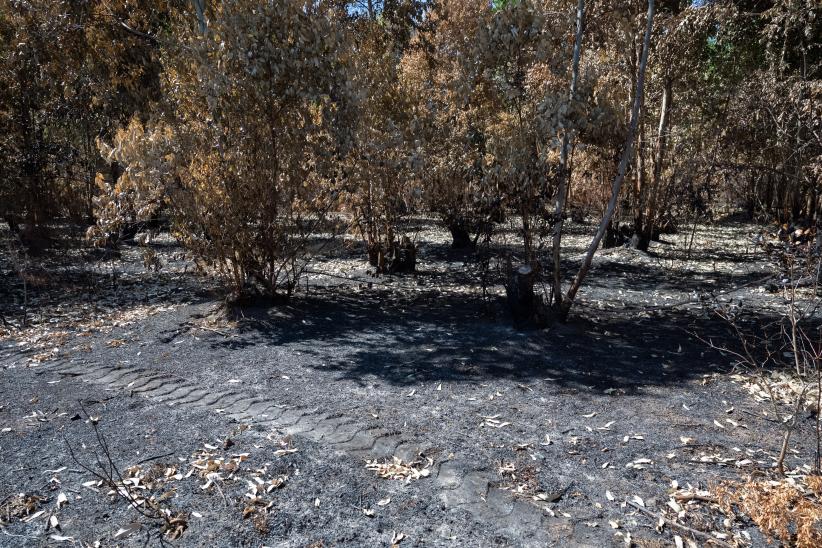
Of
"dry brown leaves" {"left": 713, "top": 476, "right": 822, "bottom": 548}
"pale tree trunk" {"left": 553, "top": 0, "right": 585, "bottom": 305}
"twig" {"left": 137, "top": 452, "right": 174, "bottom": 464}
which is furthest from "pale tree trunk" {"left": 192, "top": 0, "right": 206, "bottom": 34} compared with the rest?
"dry brown leaves" {"left": 713, "top": 476, "right": 822, "bottom": 548}

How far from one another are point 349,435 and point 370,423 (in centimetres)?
21

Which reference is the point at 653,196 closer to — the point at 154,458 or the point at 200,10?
the point at 200,10

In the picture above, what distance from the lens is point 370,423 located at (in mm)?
3623

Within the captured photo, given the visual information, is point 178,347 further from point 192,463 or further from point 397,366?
point 192,463

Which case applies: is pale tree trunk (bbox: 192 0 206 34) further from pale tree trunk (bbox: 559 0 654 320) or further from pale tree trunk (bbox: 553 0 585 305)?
pale tree trunk (bbox: 559 0 654 320)

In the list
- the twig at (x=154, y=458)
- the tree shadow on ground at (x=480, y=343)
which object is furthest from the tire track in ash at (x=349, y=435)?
the tree shadow on ground at (x=480, y=343)

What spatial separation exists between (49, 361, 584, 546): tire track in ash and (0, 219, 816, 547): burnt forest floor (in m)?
0.01

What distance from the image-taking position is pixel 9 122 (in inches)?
392

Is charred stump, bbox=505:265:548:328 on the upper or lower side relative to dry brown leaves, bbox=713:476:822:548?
upper

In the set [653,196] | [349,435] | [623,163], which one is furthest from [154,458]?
[653,196]

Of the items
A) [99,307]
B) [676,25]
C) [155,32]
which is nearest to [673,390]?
[99,307]

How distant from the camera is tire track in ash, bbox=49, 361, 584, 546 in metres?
2.62

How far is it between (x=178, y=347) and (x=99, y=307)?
7.72 ft

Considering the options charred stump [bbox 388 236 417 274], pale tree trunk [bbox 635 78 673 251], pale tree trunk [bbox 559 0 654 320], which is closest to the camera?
pale tree trunk [bbox 559 0 654 320]
